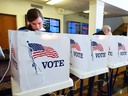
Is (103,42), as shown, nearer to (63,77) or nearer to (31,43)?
(63,77)

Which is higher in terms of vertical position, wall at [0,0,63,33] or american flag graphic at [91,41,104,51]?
wall at [0,0,63,33]

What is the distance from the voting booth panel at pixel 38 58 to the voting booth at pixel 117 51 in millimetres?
722

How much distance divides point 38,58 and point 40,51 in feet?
0.15

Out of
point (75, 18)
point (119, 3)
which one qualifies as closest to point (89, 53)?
point (119, 3)

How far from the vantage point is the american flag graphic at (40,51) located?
1.91 ft

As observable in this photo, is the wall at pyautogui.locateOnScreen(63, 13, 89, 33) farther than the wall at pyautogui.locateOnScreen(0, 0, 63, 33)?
Yes

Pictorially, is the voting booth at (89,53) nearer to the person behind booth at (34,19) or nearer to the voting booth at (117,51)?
the voting booth at (117,51)

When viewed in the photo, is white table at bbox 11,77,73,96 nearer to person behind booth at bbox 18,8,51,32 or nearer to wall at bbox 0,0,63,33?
person behind booth at bbox 18,8,51,32

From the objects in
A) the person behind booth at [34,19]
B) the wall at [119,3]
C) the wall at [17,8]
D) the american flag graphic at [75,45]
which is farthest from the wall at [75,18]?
the person behind booth at [34,19]

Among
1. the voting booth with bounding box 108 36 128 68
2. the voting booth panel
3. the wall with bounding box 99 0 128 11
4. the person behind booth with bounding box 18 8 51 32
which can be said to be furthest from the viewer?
the wall with bounding box 99 0 128 11

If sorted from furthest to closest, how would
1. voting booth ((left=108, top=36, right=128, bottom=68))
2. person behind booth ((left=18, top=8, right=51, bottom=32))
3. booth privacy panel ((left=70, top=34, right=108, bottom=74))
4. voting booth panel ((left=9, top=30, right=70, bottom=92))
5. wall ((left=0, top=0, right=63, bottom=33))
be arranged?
wall ((left=0, top=0, right=63, bottom=33)) < voting booth ((left=108, top=36, right=128, bottom=68)) < booth privacy panel ((left=70, top=34, right=108, bottom=74)) < person behind booth ((left=18, top=8, right=51, bottom=32)) < voting booth panel ((left=9, top=30, right=70, bottom=92))

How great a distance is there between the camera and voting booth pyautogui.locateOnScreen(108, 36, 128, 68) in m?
1.17

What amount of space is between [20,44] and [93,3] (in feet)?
9.70

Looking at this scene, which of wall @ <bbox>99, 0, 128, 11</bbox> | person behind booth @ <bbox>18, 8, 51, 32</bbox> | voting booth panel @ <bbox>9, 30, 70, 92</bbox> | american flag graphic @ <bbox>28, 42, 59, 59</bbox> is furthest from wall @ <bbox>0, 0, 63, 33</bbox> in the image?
american flag graphic @ <bbox>28, 42, 59, 59</bbox>
